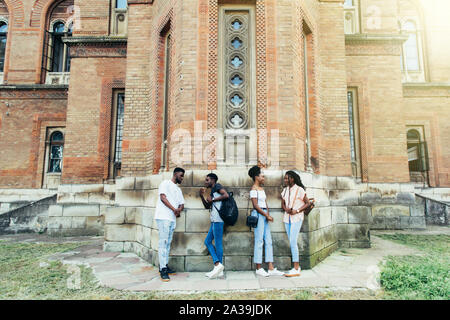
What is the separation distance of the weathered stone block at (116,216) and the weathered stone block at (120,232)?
0.33ft

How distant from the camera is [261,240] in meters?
4.59

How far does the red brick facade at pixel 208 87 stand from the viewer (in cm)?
555

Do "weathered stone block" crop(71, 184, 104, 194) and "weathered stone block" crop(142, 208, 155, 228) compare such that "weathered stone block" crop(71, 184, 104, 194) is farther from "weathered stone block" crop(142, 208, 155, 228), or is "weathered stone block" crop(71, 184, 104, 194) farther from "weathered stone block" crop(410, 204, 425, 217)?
"weathered stone block" crop(410, 204, 425, 217)

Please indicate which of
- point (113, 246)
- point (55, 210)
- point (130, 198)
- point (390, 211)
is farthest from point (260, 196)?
point (55, 210)

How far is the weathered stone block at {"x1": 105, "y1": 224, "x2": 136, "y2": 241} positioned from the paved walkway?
44cm

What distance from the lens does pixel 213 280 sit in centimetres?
438

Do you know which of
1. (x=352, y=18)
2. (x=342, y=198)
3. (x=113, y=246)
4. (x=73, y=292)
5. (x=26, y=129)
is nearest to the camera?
(x=73, y=292)

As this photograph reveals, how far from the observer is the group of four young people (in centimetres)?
446

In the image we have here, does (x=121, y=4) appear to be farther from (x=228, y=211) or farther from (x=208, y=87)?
(x=228, y=211)

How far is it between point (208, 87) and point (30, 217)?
9.27m

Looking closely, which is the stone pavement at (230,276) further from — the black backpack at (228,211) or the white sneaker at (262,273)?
the black backpack at (228,211)

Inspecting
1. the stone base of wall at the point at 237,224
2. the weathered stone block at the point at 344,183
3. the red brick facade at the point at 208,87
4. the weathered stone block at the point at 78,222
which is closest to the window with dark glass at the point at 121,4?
the red brick facade at the point at 208,87
